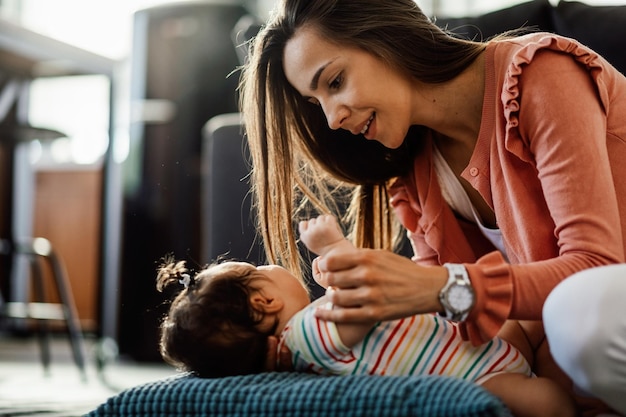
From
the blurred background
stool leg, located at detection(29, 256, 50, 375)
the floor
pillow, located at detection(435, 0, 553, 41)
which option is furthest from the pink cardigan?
stool leg, located at detection(29, 256, 50, 375)

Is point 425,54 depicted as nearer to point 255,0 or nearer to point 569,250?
point 569,250

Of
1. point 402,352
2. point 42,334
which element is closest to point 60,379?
point 42,334

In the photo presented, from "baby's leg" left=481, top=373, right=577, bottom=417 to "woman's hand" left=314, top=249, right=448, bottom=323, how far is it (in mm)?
143

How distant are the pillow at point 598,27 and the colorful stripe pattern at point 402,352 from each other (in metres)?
0.69

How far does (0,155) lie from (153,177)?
1.59 metres

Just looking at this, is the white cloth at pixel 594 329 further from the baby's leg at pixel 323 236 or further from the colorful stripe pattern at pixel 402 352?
the baby's leg at pixel 323 236

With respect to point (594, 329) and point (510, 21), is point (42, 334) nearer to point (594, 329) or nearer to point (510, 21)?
point (510, 21)

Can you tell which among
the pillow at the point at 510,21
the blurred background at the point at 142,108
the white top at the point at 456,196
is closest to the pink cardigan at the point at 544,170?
the white top at the point at 456,196

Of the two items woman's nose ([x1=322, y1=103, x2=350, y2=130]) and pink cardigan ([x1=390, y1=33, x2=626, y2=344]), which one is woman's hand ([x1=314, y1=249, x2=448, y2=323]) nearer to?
pink cardigan ([x1=390, y1=33, x2=626, y2=344])

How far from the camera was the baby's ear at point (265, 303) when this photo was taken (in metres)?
1.03

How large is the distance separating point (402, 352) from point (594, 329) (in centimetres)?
26

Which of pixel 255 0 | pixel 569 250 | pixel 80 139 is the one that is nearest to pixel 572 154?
pixel 569 250

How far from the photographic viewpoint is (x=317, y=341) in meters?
0.97

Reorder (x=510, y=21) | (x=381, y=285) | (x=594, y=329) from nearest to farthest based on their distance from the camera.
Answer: (x=594, y=329)
(x=381, y=285)
(x=510, y=21)
